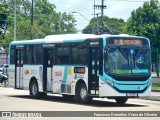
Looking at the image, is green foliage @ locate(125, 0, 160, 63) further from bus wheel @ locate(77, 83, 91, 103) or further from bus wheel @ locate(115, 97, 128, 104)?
bus wheel @ locate(77, 83, 91, 103)

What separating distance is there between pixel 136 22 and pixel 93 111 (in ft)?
146

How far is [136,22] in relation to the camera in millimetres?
64250

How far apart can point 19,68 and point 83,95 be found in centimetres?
709

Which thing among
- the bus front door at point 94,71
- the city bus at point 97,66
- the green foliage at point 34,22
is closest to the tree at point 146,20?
the green foliage at point 34,22

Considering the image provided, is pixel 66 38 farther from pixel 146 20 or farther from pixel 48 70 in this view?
pixel 146 20

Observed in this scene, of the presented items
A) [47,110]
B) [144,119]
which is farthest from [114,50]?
[144,119]

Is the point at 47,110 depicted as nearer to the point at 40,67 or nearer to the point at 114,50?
the point at 114,50

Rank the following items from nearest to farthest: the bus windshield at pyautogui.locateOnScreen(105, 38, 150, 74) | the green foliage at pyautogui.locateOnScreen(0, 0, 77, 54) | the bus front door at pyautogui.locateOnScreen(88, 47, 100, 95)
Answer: the bus windshield at pyautogui.locateOnScreen(105, 38, 150, 74)
the bus front door at pyautogui.locateOnScreen(88, 47, 100, 95)
the green foliage at pyautogui.locateOnScreen(0, 0, 77, 54)

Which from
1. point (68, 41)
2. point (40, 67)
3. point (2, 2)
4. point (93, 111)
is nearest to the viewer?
point (93, 111)

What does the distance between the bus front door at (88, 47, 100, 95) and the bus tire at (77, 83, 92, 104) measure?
1.47 feet

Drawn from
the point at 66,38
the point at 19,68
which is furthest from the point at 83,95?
the point at 19,68

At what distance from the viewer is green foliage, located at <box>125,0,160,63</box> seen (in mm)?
61000

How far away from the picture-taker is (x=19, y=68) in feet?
102

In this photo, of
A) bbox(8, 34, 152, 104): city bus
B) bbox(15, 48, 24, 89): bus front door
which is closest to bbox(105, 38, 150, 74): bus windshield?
bbox(8, 34, 152, 104): city bus
